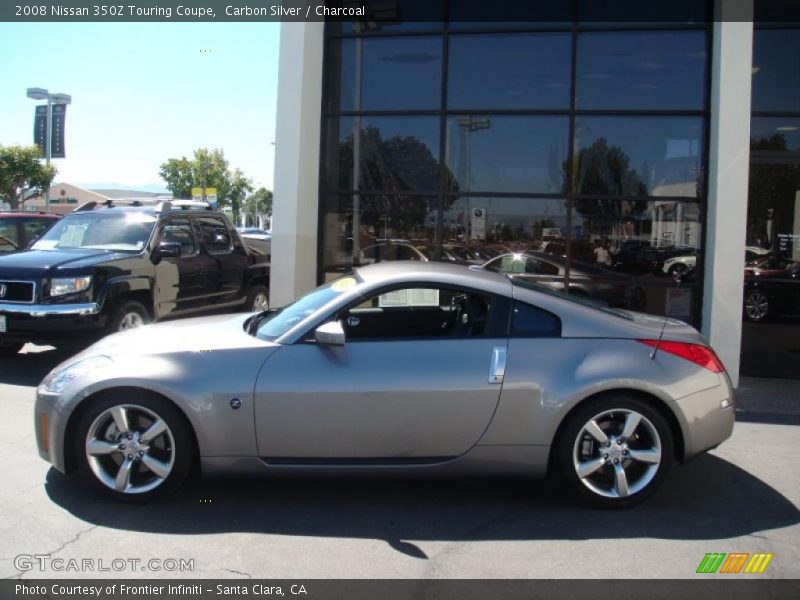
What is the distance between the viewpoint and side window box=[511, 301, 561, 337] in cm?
425

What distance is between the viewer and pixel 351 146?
9.57 m

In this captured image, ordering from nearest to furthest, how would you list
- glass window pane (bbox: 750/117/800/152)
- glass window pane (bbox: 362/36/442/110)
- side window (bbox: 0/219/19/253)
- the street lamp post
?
glass window pane (bbox: 750/117/800/152) → glass window pane (bbox: 362/36/442/110) → side window (bbox: 0/219/19/253) → the street lamp post

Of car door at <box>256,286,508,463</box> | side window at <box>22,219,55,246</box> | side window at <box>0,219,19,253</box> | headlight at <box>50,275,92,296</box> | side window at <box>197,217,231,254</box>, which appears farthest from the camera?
side window at <box>22,219,55,246</box>

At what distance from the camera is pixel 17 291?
757 centimetres

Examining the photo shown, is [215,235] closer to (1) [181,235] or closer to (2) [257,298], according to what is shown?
(1) [181,235]

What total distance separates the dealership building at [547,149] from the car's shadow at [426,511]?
13.6 ft

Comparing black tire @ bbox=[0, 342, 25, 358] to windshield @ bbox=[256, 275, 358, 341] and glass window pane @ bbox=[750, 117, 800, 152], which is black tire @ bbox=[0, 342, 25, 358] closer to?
windshield @ bbox=[256, 275, 358, 341]


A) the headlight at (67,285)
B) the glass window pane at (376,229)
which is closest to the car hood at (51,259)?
the headlight at (67,285)

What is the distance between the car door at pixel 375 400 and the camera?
159 inches

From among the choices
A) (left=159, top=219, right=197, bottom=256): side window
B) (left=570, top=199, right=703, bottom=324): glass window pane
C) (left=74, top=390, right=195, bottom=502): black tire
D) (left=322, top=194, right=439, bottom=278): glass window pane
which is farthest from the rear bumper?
(left=159, top=219, right=197, bottom=256): side window

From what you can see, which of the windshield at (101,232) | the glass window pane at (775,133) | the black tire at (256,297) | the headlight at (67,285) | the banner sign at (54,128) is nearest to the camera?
the headlight at (67,285)

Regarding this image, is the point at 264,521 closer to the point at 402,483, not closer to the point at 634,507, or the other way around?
the point at 402,483

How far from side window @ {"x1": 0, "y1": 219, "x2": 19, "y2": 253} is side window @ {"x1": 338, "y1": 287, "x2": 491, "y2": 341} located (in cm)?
849

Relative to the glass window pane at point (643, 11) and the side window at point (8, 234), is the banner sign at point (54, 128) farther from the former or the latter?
the glass window pane at point (643, 11)
